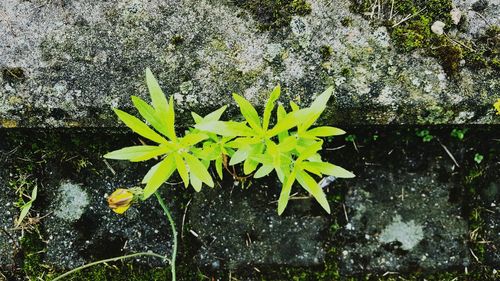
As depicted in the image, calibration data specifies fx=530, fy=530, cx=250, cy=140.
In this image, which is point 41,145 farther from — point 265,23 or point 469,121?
point 469,121

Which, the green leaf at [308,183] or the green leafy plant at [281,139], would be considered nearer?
the green leafy plant at [281,139]

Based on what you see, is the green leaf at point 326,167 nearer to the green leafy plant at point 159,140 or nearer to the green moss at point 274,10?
the green leafy plant at point 159,140

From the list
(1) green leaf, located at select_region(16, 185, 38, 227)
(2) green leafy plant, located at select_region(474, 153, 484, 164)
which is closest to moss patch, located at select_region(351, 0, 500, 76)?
(2) green leafy plant, located at select_region(474, 153, 484, 164)

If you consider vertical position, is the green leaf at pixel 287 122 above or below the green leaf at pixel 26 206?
above

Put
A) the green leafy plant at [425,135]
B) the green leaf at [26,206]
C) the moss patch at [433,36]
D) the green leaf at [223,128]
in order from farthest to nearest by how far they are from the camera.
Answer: the green leafy plant at [425,135] < the green leaf at [26,206] < the moss patch at [433,36] < the green leaf at [223,128]

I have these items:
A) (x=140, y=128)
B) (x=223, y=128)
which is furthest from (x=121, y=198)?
(x=223, y=128)

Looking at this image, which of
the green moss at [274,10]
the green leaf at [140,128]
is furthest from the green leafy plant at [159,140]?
Result: the green moss at [274,10]

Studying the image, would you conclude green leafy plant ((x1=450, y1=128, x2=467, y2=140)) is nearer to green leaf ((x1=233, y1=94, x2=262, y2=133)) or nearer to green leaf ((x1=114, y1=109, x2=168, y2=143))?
green leaf ((x1=233, y1=94, x2=262, y2=133))
